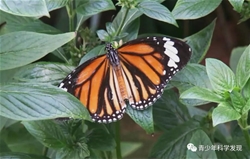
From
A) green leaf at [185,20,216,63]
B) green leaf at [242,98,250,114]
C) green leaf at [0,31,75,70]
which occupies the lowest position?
green leaf at [242,98,250,114]

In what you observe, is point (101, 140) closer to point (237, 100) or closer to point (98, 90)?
point (98, 90)

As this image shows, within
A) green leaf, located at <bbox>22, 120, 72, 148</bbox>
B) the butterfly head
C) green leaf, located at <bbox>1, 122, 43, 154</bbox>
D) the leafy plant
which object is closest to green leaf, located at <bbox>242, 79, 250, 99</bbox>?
the leafy plant

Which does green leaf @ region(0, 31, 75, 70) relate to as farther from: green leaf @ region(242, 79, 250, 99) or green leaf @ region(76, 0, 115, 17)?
green leaf @ region(242, 79, 250, 99)

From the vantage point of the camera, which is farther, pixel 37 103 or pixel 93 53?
pixel 93 53

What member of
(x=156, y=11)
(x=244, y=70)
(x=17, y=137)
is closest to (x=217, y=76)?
(x=244, y=70)

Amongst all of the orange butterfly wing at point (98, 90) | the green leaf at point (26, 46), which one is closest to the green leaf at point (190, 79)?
the orange butterfly wing at point (98, 90)

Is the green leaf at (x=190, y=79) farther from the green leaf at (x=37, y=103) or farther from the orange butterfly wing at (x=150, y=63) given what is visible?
the green leaf at (x=37, y=103)
